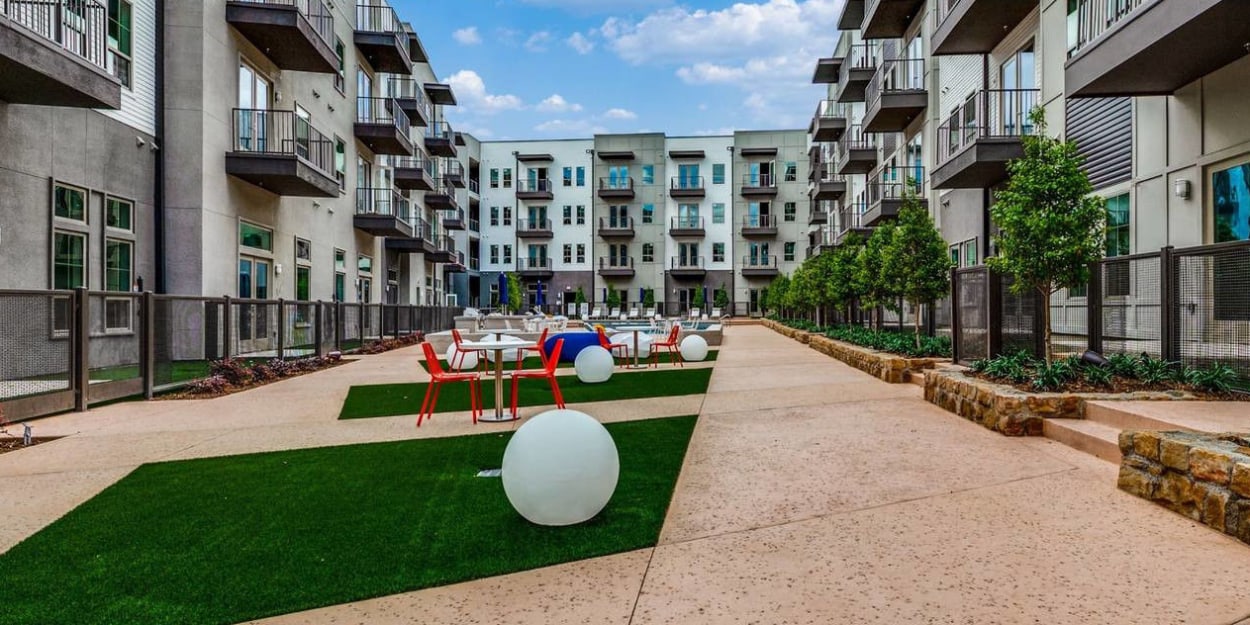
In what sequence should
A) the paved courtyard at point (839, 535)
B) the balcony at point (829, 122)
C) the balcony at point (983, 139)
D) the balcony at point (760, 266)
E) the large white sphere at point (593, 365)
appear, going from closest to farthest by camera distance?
the paved courtyard at point (839, 535), the large white sphere at point (593, 365), the balcony at point (983, 139), the balcony at point (829, 122), the balcony at point (760, 266)

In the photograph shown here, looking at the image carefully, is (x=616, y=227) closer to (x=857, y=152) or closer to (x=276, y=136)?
(x=857, y=152)

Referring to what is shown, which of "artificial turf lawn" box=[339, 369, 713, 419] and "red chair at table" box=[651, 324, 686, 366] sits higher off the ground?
"red chair at table" box=[651, 324, 686, 366]

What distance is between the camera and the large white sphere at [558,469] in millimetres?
4078

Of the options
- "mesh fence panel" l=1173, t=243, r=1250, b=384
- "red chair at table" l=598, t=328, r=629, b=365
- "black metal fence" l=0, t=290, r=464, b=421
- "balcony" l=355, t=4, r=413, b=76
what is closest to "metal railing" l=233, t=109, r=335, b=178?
"black metal fence" l=0, t=290, r=464, b=421

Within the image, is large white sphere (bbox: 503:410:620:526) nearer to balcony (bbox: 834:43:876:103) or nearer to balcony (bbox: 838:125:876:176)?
balcony (bbox: 838:125:876:176)

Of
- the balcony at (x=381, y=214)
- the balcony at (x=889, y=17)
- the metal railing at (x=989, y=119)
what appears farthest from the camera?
the balcony at (x=381, y=214)

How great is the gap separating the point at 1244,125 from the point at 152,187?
19.6m

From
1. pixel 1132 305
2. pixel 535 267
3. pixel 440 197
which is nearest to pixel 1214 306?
pixel 1132 305

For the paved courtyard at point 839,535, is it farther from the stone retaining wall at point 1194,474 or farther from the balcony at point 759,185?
the balcony at point 759,185

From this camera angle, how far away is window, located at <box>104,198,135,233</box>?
44.9 ft

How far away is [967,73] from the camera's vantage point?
61.3 feet

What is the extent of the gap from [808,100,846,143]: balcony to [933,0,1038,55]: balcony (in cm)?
1900

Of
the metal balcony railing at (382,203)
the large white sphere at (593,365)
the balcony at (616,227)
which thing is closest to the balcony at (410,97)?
→ the metal balcony railing at (382,203)

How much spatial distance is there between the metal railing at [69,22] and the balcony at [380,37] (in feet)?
46.0
